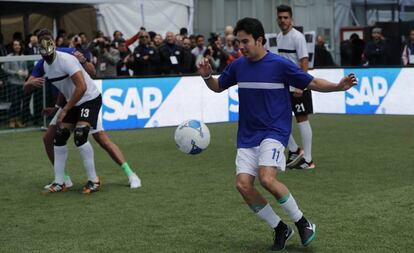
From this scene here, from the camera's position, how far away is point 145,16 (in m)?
24.8

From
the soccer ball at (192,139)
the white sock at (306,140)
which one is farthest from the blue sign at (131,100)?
the soccer ball at (192,139)

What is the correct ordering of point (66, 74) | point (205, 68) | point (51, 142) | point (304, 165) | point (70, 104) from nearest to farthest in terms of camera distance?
point (205, 68) → point (70, 104) → point (66, 74) → point (51, 142) → point (304, 165)

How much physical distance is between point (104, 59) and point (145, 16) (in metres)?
4.50

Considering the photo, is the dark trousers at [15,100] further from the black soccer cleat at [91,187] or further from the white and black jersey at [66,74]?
the black soccer cleat at [91,187]

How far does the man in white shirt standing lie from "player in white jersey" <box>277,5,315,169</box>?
293cm

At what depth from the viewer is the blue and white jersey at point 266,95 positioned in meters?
7.49

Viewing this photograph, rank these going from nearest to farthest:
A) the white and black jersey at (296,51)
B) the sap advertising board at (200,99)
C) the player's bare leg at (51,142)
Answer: the player's bare leg at (51,142)
the white and black jersey at (296,51)
the sap advertising board at (200,99)

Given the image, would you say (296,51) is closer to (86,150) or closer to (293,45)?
(293,45)

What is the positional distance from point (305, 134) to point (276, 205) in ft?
10.3

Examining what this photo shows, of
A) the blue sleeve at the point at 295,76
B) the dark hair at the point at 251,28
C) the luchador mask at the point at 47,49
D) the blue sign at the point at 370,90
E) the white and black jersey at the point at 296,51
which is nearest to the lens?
the dark hair at the point at 251,28

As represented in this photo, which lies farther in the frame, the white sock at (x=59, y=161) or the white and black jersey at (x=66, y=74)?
the white sock at (x=59, y=161)

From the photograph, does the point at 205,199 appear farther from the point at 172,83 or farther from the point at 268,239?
the point at 172,83

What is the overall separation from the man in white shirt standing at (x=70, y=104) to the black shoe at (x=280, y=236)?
3769mm

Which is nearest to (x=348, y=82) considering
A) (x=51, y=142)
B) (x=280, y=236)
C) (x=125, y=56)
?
(x=280, y=236)
